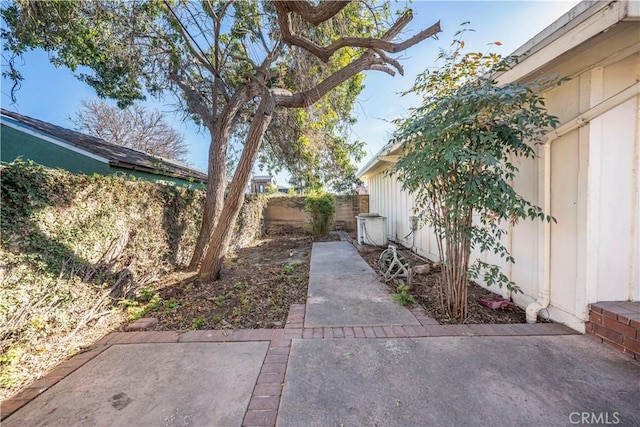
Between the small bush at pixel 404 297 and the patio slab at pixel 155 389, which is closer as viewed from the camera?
the patio slab at pixel 155 389

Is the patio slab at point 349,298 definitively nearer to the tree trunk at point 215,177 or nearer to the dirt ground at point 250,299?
the dirt ground at point 250,299

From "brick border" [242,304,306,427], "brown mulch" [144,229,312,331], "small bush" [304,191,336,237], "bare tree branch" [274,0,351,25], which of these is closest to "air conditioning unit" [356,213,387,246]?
"brown mulch" [144,229,312,331]

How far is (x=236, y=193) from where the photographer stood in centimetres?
439

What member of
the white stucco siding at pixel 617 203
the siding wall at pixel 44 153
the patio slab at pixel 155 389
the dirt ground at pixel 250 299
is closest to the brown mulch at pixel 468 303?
the dirt ground at pixel 250 299

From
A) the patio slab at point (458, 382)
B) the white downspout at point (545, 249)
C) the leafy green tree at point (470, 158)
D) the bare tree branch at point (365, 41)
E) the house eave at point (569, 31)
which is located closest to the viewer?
the patio slab at point (458, 382)

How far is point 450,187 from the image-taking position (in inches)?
103

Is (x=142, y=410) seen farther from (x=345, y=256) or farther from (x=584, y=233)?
(x=345, y=256)

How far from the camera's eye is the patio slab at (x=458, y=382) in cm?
157

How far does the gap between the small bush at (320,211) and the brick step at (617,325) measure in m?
7.35

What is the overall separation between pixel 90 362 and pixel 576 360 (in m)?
4.36

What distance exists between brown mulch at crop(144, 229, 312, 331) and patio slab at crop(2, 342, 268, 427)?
505mm

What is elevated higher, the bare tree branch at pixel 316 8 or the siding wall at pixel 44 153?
the bare tree branch at pixel 316 8

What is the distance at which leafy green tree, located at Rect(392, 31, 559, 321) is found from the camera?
2230 mm

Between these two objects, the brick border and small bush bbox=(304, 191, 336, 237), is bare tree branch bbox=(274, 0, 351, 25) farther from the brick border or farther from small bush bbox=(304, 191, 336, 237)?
small bush bbox=(304, 191, 336, 237)
